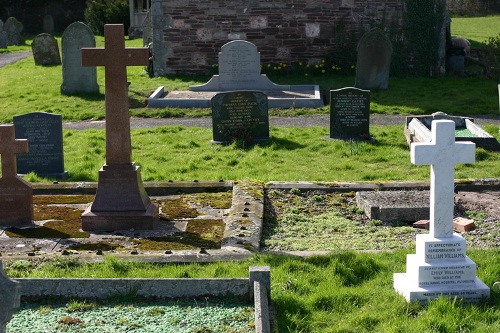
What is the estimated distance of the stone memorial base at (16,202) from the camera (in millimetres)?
8992

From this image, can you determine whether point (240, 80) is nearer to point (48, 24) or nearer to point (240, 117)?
point (240, 117)

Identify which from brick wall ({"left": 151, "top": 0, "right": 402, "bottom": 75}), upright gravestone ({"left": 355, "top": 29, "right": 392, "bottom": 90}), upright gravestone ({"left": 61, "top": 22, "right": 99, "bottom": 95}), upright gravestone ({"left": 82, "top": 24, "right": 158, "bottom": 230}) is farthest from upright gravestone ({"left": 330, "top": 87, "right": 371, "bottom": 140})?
brick wall ({"left": 151, "top": 0, "right": 402, "bottom": 75})

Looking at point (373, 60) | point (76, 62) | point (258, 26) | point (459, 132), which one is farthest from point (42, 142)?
point (258, 26)

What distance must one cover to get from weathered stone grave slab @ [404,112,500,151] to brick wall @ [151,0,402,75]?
28.9 ft

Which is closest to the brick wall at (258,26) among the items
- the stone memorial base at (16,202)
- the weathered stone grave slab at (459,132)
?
the weathered stone grave slab at (459,132)

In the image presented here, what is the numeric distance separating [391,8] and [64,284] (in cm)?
1779

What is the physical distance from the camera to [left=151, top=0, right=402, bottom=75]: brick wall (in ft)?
75.0

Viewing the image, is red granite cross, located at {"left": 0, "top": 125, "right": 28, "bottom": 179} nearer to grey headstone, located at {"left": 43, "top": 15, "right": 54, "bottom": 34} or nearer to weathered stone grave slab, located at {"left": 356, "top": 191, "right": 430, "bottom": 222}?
weathered stone grave slab, located at {"left": 356, "top": 191, "right": 430, "bottom": 222}

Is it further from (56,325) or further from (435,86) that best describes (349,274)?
(435,86)

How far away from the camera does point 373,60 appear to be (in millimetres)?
19391

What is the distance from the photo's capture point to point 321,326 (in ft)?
20.6

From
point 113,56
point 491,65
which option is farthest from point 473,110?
point 113,56

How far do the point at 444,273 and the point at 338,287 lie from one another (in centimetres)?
83

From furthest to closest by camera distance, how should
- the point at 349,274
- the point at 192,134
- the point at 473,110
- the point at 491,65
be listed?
the point at 491,65 → the point at 473,110 → the point at 192,134 → the point at 349,274
